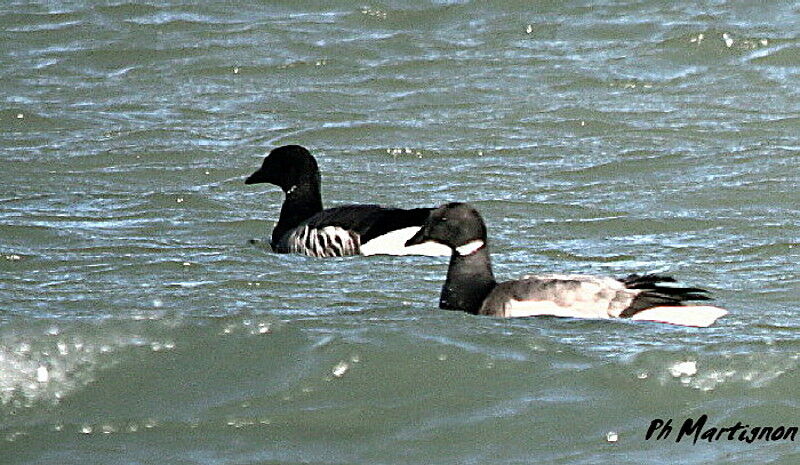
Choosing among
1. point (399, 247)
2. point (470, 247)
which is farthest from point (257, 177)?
point (470, 247)

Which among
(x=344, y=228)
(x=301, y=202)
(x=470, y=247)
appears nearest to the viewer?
(x=470, y=247)

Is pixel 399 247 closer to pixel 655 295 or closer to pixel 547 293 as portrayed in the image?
pixel 547 293

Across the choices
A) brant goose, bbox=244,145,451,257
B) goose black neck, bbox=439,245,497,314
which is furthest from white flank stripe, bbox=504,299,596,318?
brant goose, bbox=244,145,451,257

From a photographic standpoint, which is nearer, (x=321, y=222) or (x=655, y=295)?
(x=655, y=295)

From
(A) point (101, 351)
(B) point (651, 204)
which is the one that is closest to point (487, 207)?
(B) point (651, 204)

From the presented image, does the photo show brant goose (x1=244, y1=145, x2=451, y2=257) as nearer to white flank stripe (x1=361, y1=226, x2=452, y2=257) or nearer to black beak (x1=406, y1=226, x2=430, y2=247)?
white flank stripe (x1=361, y1=226, x2=452, y2=257)

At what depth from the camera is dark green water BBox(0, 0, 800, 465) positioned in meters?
8.76

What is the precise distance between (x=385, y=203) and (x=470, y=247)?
3.68 metres

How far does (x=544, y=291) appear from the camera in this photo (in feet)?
34.6

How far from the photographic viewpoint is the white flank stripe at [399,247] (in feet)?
41.6

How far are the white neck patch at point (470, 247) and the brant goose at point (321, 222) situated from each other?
1289 millimetres

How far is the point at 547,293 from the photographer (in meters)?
10.5
